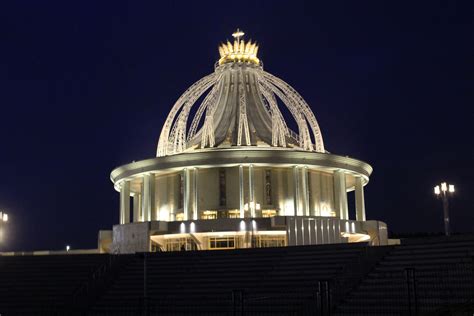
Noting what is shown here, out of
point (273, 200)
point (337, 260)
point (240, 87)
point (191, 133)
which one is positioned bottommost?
point (337, 260)

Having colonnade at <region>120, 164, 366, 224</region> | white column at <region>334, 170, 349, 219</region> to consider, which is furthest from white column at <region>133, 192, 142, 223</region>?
white column at <region>334, 170, 349, 219</region>

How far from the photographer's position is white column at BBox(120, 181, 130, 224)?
50688mm

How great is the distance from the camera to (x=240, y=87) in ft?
171

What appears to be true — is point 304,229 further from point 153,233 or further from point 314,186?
point 153,233

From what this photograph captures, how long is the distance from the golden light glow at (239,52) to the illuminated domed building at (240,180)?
0.57 m

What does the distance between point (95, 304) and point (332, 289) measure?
10.8 meters

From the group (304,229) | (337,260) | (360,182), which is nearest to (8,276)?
(337,260)

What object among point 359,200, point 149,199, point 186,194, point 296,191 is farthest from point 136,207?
point 359,200

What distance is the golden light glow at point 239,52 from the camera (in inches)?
2089

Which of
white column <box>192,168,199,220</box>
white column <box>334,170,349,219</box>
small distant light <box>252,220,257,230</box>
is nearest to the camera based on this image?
small distant light <box>252,220,257,230</box>

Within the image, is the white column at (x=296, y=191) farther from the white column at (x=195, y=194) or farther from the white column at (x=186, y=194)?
the white column at (x=186, y=194)

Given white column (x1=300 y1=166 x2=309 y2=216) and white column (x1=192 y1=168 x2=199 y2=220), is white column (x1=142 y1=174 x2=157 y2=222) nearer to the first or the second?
white column (x1=192 y1=168 x2=199 y2=220)

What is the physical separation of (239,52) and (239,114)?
6.49 meters

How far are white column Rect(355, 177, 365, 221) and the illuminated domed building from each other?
9 centimetres
